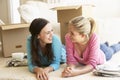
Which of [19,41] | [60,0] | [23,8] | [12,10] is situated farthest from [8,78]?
[12,10]

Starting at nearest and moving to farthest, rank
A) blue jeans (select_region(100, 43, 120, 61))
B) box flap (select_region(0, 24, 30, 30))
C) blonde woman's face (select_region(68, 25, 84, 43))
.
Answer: blonde woman's face (select_region(68, 25, 84, 43)), blue jeans (select_region(100, 43, 120, 61)), box flap (select_region(0, 24, 30, 30))

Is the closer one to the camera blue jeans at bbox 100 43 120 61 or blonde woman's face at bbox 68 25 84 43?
blonde woman's face at bbox 68 25 84 43

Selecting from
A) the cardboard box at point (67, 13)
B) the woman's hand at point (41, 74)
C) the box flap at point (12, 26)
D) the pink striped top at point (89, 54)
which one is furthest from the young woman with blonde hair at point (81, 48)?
the box flap at point (12, 26)

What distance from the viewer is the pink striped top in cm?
163

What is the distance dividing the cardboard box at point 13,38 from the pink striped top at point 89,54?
70 cm

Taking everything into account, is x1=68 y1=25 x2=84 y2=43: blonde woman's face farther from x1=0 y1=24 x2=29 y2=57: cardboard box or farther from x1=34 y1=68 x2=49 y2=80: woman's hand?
x1=0 y1=24 x2=29 y2=57: cardboard box

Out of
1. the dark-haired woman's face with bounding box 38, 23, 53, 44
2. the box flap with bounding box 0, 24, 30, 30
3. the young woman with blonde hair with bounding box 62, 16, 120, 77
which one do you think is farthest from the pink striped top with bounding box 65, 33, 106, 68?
the box flap with bounding box 0, 24, 30, 30

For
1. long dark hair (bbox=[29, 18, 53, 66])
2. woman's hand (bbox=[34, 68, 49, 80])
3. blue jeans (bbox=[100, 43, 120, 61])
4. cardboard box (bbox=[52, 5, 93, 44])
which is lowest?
woman's hand (bbox=[34, 68, 49, 80])

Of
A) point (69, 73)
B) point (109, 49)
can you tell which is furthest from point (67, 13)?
point (69, 73)

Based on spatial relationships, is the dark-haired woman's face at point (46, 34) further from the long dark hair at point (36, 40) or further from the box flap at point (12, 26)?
the box flap at point (12, 26)

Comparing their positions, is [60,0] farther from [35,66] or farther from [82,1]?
[35,66]

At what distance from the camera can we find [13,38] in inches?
89.7

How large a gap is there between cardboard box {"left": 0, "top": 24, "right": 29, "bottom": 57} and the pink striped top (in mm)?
695

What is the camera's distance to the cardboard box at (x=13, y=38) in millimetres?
2238
